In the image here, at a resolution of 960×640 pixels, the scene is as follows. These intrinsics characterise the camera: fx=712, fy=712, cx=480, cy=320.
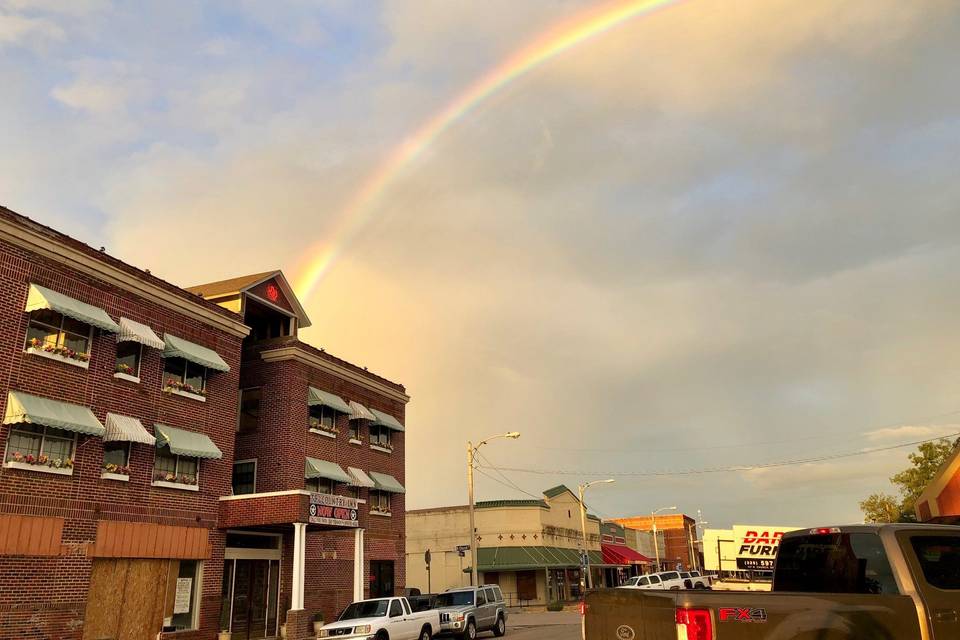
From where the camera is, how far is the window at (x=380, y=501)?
3478cm

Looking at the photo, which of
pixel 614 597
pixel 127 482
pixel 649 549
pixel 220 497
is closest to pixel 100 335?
pixel 127 482

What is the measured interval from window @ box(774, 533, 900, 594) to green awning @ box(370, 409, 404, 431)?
28.7 meters

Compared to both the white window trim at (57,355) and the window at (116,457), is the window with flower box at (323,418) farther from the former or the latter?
the white window trim at (57,355)

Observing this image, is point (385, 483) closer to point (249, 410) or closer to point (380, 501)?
point (380, 501)

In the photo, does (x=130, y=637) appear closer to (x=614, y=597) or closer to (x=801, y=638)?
(x=614, y=597)

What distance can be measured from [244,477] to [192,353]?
7852 mm

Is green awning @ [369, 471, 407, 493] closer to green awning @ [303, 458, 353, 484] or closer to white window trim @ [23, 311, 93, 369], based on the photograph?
green awning @ [303, 458, 353, 484]

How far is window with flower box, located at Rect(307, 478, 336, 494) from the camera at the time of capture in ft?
101

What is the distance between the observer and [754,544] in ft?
124

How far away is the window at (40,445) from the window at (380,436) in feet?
55.2

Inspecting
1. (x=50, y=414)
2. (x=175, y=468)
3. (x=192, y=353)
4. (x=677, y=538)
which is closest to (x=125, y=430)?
(x=50, y=414)

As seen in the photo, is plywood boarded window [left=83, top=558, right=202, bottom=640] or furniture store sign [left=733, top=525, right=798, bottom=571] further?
furniture store sign [left=733, top=525, right=798, bottom=571]

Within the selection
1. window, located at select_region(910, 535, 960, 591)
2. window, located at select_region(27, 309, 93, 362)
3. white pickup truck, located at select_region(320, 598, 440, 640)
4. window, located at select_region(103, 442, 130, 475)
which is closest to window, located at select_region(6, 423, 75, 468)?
window, located at select_region(103, 442, 130, 475)

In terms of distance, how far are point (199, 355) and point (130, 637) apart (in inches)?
355
